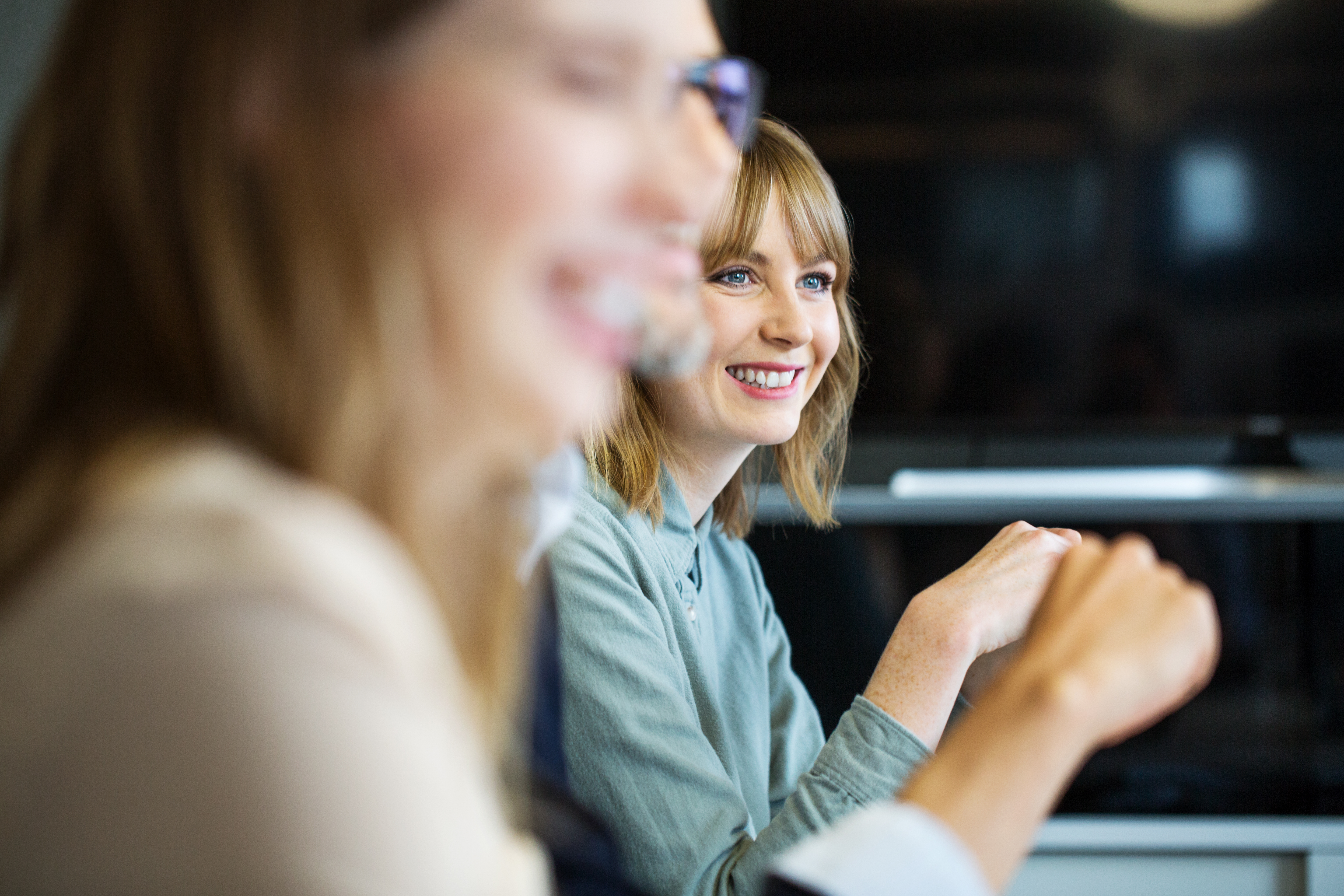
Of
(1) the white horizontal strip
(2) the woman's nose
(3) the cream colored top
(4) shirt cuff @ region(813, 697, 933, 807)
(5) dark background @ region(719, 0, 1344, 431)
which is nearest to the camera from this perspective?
(3) the cream colored top

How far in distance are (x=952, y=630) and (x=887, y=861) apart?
388 millimetres

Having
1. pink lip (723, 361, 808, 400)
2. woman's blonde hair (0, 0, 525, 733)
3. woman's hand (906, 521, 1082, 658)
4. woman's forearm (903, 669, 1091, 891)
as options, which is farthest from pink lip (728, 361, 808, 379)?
woman's blonde hair (0, 0, 525, 733)

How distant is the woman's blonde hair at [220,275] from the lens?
0.35 metres

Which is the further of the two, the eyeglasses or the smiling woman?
the smiling woman

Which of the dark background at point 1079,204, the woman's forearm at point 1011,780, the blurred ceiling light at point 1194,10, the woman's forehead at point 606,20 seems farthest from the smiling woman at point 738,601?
the blurred ceiling light at point 1194,10

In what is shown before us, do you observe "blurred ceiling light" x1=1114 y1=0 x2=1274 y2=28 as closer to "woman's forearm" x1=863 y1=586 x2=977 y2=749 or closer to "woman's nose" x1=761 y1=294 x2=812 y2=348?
"woman's nose" x1=761 y1=294 x2=812 y2=348

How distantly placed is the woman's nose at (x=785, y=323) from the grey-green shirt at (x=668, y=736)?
20 cm

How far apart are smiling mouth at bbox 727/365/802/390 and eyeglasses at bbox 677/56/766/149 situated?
565mm

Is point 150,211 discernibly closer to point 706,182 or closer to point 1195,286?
point 706,182

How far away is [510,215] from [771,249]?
2.72 feet

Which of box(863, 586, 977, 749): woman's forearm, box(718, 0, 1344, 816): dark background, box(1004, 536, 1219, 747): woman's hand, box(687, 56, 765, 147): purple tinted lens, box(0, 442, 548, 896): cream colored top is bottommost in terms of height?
box(718, 0, 1344, 816): dark background

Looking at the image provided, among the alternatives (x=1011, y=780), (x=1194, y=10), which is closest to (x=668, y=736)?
(x=1011, y=780)

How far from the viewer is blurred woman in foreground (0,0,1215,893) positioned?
29cm

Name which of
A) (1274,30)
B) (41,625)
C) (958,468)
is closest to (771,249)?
(41,625)
